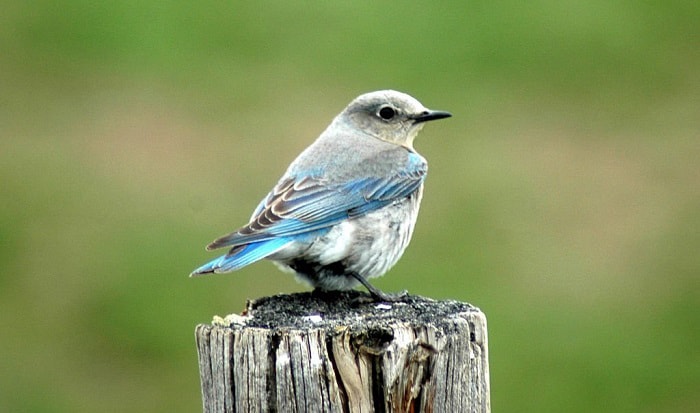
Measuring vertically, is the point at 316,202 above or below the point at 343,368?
above

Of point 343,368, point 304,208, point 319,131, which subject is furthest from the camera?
point 319,131

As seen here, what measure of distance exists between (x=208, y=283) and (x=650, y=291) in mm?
4056

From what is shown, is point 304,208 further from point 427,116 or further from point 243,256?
point 427,116

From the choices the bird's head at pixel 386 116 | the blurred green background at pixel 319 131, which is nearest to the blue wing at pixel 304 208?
the bird's head at pixel 386 116

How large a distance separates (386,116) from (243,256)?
7.12ft

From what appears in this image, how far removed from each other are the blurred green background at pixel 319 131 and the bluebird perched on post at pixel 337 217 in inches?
155

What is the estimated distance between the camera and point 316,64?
55.3 ft

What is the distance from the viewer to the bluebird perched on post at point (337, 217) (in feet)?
25.0

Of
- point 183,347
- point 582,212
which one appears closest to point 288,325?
point 183,347

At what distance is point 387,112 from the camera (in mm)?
9203

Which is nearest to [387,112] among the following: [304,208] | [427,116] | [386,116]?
[386,116]

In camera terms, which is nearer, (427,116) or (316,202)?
(316,202)

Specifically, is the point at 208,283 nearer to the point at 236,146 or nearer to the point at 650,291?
the point at 236,146

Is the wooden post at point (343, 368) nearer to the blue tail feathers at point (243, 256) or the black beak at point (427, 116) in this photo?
the blue tail feathers at point (243, 256)
